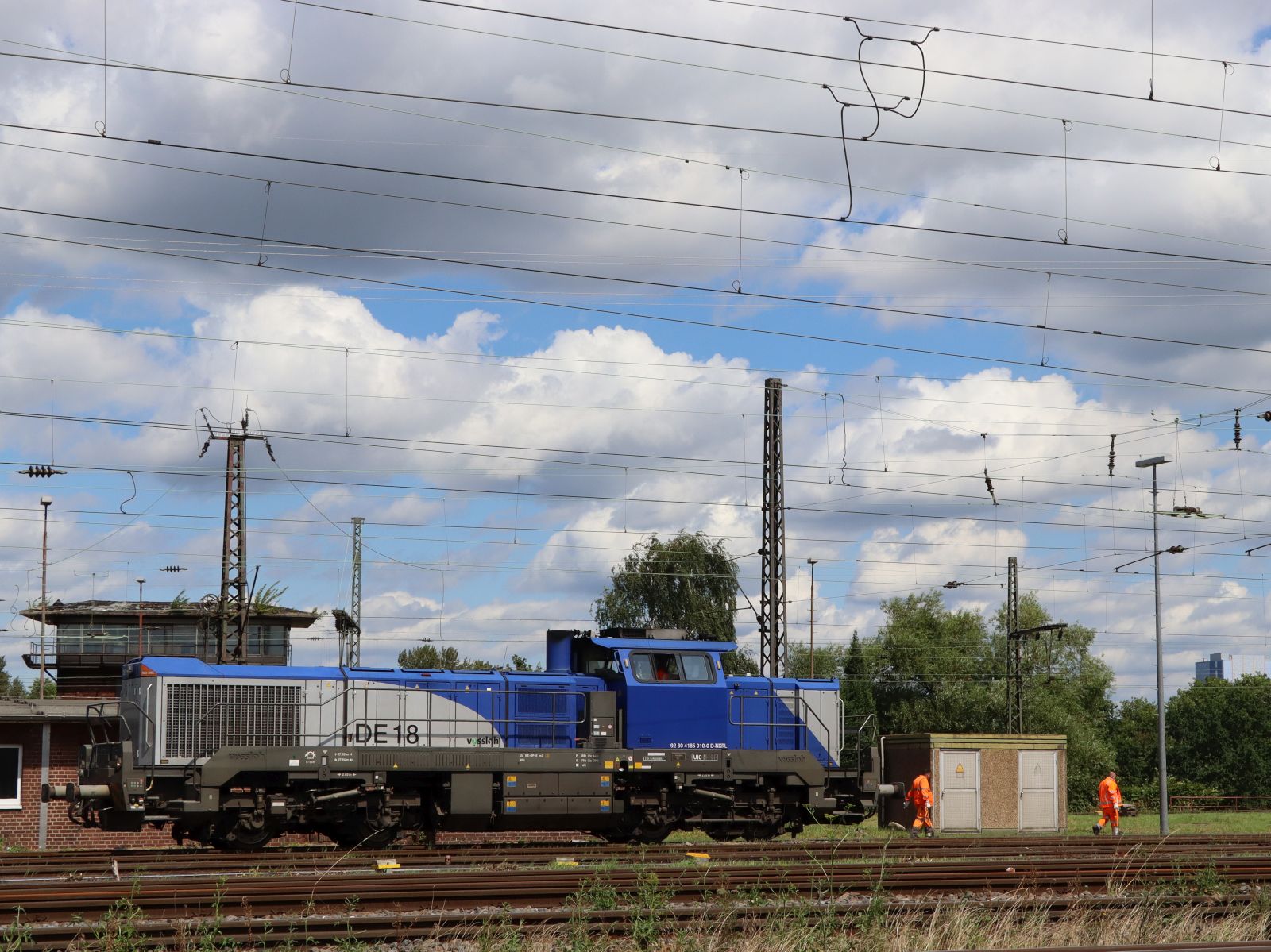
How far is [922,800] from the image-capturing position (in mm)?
26438

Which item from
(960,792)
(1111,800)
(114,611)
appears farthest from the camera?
(114,611)

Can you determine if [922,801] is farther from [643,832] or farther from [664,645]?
[664,645]

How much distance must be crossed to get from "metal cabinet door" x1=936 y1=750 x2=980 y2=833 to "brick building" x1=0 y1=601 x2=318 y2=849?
16.6m

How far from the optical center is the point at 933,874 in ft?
52.4

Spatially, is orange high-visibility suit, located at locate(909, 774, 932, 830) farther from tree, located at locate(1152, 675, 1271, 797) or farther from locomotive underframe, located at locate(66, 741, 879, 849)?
tree, located at locate(1152, 675, 1271, 797)

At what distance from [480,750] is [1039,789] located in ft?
51.4

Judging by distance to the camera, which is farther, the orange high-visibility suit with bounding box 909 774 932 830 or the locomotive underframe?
the orange high-visibility suit with bounding box 909 774 932 830

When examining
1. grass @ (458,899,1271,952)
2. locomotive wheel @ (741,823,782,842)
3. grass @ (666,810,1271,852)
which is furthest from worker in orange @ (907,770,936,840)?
grass @ (458,899,1271,952)

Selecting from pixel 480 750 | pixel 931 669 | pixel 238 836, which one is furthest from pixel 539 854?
pixel 931 669

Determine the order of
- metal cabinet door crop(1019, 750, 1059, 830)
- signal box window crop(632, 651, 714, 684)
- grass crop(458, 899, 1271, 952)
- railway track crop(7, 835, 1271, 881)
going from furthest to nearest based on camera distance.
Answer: metal cabinet door crop(1019, 750, 1059, 830) → signal box window crop(632, 651, 714, 684) → railway track crop(7, 835, 1271, 881) → grass crop(458, 899, 1271, 952)

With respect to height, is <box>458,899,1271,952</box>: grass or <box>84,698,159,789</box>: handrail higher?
<box>84,698,159,789</box>: handrail

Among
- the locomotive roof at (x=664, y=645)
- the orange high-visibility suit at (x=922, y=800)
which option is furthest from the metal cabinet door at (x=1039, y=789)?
the locomotive roof at (x=664, y=645)

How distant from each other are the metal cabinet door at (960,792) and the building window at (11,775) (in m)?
19.3

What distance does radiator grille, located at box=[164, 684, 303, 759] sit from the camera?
63.7 ft
